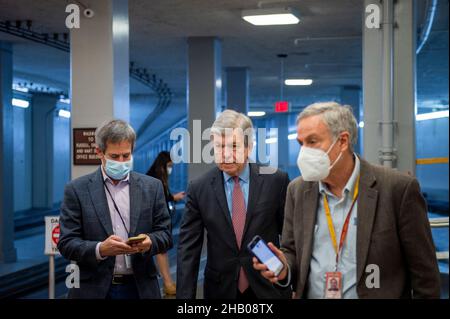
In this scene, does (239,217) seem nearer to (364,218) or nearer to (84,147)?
(364,218)

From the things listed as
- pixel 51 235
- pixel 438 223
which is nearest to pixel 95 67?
pixel 51 235

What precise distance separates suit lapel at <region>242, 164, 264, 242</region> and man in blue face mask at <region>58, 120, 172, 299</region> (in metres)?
0.55

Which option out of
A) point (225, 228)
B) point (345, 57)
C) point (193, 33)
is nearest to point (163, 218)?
point (225, 228)

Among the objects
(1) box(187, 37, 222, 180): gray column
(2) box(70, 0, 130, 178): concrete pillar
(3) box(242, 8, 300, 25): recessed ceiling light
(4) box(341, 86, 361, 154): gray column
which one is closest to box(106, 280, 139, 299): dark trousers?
(2) box(70, 0, 130, 178): concrete pillar

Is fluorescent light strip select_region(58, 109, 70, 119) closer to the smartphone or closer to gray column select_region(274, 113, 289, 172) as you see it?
gray column select_region(274, 113, 289, 172)

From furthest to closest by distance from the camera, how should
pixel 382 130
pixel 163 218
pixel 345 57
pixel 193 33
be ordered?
pixel 345 57 → pixel 193 33 → pixel 382 130 → pixel 163 218

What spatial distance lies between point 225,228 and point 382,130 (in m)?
3.13

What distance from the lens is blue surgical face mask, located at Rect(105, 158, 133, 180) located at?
3508 mm

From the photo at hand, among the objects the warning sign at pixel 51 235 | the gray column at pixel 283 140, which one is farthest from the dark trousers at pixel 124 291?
the gray column at pixel 283 140

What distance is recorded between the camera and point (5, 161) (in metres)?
10.8

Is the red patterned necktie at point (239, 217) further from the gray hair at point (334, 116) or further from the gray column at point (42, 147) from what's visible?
the gray column at point (42, 147)

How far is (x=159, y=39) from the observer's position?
11047 mm

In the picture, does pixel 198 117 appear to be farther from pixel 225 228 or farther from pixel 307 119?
pixel 307 119

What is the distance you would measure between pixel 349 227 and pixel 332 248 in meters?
0.13
